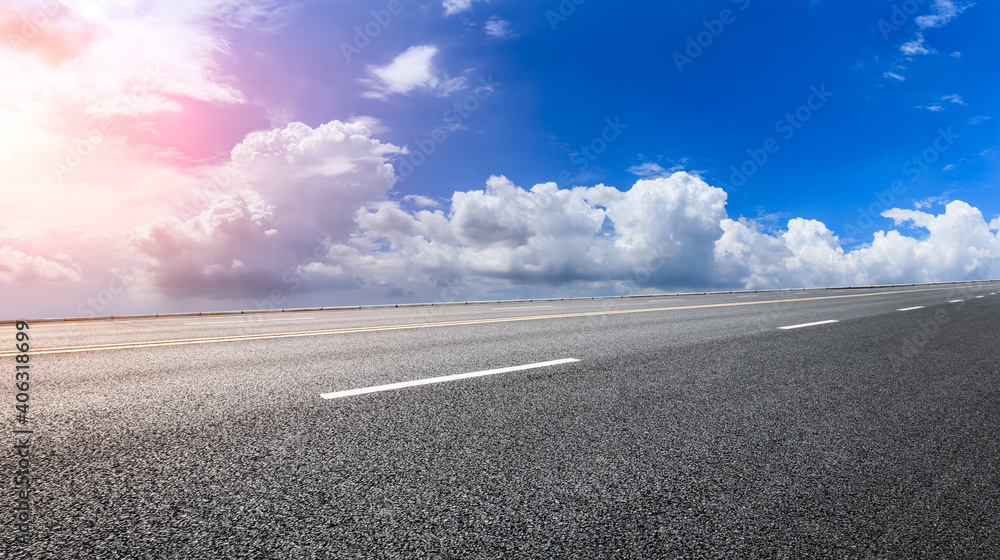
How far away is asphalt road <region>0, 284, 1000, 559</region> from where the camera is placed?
1991mm

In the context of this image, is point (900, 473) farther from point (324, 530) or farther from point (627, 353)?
point (627, 353)

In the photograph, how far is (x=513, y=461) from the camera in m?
2.72

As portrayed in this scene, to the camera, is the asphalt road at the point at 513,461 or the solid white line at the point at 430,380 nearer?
the asphalt road at the point at 513,461

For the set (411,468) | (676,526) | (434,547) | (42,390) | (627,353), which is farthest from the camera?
(627,353)

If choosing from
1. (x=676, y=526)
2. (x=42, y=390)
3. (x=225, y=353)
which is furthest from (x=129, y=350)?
(x=676, y=526)

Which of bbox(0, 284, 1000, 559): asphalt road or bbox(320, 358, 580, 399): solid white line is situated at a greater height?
bbox(320, 358, 580, 399): solid white line

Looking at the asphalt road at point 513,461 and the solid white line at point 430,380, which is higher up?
the solid white line at point 430,380

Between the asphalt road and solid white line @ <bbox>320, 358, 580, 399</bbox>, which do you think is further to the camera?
solid white line @ <bbox>320, 358, 580, 399</bbox>

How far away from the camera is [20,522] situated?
2.08 metres

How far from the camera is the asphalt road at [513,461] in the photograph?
1.99 meters

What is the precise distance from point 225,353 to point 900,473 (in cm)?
704

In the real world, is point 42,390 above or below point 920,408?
above

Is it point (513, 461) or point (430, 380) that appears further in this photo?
point (430, 380)

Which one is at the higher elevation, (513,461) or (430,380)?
(430,380)
